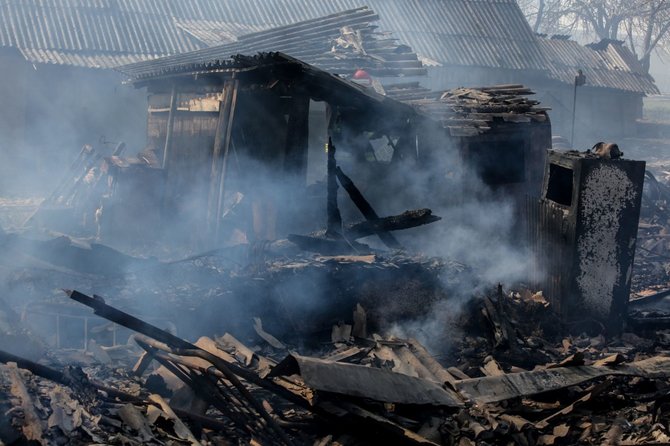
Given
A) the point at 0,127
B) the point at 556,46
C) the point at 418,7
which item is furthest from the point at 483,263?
the point at 556,46

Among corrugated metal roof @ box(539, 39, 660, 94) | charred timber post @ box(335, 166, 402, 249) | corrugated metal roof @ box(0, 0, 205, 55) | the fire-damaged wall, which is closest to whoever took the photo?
the fire-damaged wall

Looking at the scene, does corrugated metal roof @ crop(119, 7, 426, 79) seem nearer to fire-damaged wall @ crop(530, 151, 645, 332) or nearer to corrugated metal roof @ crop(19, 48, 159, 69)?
corrugated metal roof @ crop(19, 48, 159, 69)

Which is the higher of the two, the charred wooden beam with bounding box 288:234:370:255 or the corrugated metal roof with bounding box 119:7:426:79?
the corrugated metal roof with bounding box 119:7:426:79

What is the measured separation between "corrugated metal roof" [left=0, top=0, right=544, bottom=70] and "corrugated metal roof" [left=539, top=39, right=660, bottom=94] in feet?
5.44

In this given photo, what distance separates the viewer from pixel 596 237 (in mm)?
8828

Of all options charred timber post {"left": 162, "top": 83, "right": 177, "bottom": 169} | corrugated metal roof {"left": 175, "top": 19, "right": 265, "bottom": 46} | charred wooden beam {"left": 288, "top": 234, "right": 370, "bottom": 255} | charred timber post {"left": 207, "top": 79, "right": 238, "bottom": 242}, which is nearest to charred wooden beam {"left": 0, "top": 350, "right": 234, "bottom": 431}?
charred wooden beam {"left": 288, "top": 234, "right": 370, "bottom": 255}

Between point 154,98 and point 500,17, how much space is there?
18878mm

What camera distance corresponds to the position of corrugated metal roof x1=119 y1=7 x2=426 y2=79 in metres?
17.7

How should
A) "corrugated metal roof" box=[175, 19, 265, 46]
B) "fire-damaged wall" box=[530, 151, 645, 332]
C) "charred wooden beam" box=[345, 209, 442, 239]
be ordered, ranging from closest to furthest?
"fire-damaged wall" box=[530, 151, 645, 332] → "charred wooden beam" box=[345, 209, 442, 239] → "corrugated metal roof" box=[175, 19, 265, 46]

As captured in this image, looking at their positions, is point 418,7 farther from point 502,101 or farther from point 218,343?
point 218,343

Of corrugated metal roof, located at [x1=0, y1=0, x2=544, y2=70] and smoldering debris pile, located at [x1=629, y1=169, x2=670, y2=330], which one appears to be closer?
smoldering debris pile, located at [x1=629, y1=169, x2=670, y2=330]

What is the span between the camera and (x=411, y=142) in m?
13.1

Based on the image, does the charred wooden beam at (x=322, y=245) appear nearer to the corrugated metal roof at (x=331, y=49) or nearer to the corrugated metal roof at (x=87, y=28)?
the corrugated metal roof at (x=331, y=49)

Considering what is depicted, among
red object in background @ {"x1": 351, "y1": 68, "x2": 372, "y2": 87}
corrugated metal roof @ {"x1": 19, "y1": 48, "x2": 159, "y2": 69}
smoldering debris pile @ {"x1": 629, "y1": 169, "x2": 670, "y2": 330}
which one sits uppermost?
corrugated metal roof @ {"x1": 19, "y1": 48, "x2": 159, "y2": 69}
